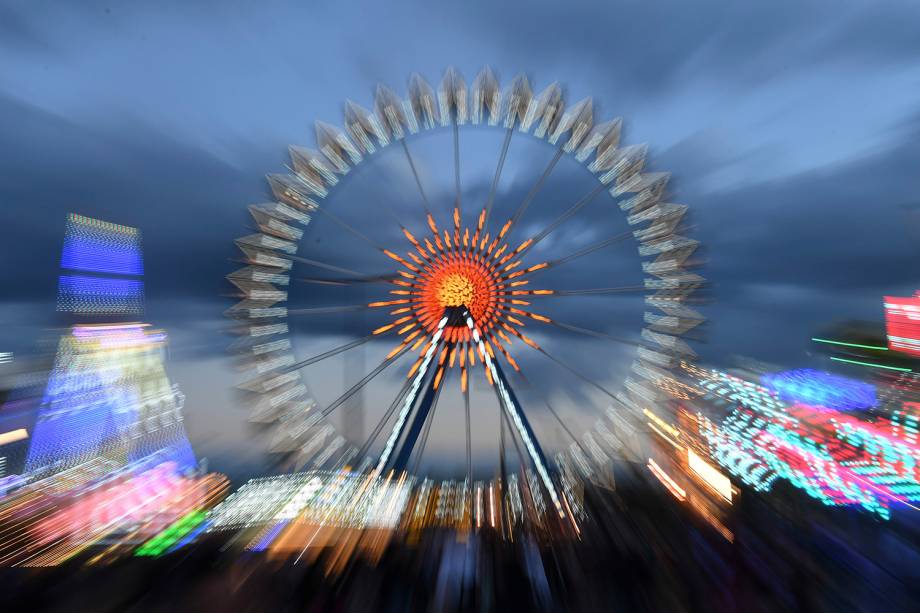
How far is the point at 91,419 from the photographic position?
23.6 metres

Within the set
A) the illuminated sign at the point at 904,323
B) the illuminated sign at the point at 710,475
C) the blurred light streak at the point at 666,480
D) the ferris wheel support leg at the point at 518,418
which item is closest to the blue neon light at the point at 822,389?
the illuminated sign at the point at 904,323

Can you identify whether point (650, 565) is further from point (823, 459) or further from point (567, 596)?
point (823, 459)

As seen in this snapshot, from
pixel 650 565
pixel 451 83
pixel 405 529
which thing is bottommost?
pixel 405 529

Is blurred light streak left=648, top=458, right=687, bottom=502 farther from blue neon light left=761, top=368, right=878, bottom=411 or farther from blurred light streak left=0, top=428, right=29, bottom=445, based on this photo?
blurred light streak left=0, top=428, right=29, bottom=445

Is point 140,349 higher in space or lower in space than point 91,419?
higher

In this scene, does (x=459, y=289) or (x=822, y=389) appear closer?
(x=459, y=289)

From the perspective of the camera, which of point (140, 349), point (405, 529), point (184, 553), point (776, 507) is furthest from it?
point (140, 349)

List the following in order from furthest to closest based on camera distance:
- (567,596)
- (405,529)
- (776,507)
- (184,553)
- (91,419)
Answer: (91,419) < (776,507) < (405,529) < (184,553) < (567,596)

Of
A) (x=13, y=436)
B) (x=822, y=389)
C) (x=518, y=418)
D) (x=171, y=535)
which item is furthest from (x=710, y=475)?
(x=13, y=436)

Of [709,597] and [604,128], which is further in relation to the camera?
[604,128]

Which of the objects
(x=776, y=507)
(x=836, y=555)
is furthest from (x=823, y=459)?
(x=836, y=555)

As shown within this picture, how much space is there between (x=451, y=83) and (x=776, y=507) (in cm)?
2089

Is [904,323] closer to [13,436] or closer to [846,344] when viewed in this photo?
[846,344]

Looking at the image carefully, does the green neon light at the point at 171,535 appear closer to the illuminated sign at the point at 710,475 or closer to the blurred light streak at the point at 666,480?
the illuminated sign at the point at 710,475
